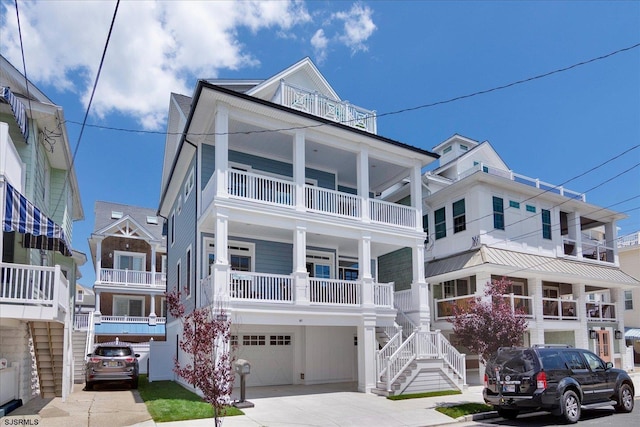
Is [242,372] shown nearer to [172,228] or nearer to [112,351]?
[112,351]

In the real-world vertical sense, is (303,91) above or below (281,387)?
above

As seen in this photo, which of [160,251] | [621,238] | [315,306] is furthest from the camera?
[160,251]

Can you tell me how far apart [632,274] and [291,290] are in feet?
92.5

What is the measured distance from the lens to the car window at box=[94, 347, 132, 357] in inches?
663

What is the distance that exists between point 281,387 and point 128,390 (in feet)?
16.6

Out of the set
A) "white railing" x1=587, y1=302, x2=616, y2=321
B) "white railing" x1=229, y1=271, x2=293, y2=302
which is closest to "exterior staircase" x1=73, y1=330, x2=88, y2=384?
"white railing" x1=229, y1=271, x2=293, y2=302

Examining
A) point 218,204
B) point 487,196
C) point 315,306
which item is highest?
point 487,196

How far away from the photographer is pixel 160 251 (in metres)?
38.0

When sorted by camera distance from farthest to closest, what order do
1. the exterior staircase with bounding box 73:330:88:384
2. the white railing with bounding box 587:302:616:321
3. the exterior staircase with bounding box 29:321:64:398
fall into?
the white railing with bounding box 587:302:616:321
the exterior staircase with bounding box 73:330:88:384
the exterior staircase with bounding box 29:321:64:398

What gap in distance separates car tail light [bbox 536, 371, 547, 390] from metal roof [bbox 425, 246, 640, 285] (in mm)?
9294

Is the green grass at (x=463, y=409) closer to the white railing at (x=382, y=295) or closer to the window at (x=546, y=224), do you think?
the white railing at (x=382, y=295)

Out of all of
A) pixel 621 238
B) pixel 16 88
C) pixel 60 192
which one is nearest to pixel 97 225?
pixel 60 192

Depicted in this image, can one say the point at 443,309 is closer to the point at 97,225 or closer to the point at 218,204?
the point at 218,204

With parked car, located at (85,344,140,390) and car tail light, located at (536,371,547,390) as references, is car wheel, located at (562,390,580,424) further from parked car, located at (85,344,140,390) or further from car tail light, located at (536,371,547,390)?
parked car, located at (85,344,140,390)
